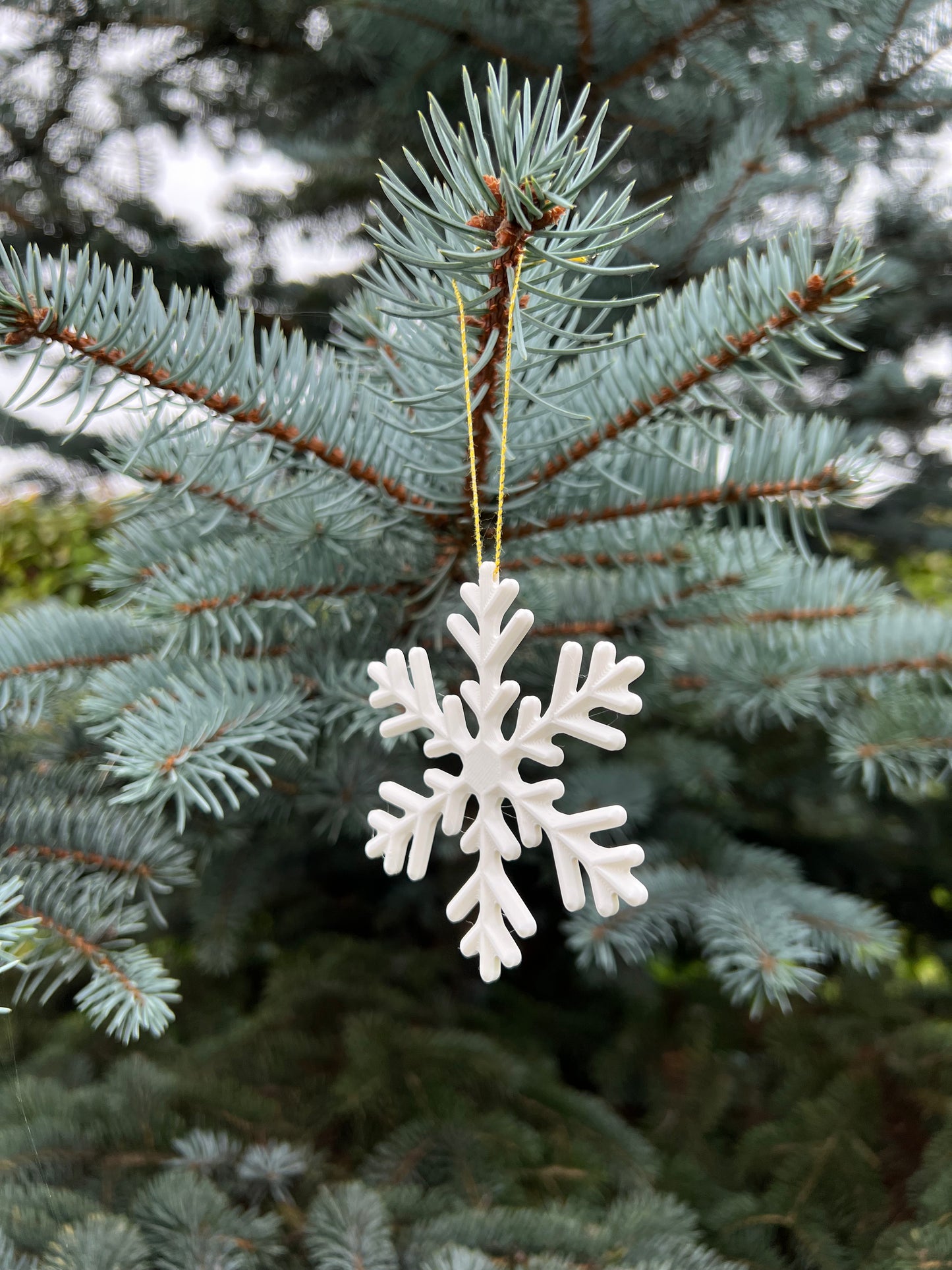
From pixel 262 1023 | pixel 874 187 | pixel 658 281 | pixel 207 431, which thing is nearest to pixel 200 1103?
pixel 262 1023

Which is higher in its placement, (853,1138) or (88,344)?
(88,344)

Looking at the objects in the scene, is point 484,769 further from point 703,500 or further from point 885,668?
point 885,668

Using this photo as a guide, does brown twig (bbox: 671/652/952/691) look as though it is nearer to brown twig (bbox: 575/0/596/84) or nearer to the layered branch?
the layered branch

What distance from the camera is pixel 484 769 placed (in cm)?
40

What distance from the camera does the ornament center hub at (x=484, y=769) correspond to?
1.31ft

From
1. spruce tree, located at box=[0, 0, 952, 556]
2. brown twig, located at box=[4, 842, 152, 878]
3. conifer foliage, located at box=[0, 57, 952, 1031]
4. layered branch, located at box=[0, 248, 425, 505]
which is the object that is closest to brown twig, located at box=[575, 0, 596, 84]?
spruce tree, located at box=[0, 0, 952, 556]

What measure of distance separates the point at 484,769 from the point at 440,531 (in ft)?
0.45

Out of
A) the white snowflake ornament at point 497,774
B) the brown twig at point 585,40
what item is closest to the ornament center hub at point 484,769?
the white snowflake ornament at point 497,774

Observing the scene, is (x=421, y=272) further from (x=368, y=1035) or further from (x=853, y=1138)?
(x=853, y=1138)

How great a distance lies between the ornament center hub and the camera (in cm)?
40

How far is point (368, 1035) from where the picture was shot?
62cm

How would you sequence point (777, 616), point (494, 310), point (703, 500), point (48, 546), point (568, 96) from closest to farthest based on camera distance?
1. point (494, 310)
2. point (703, 500)
3. point (777, 616)
4. point (568, 96)
5. point (48, 546)

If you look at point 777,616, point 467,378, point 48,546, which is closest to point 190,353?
point 467,378

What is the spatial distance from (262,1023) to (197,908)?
10 cm
